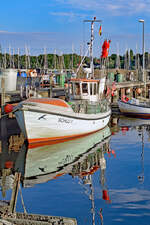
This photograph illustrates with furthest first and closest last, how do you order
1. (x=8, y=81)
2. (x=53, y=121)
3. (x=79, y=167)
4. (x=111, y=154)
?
1. (x=8, y=81)
2. (x=53, y=121)
3. (x=111, y=154)
4. (x=79, y=167)

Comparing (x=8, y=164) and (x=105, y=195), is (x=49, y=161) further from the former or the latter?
(x=105, y=195)

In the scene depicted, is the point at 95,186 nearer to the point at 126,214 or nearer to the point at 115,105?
the point at 126,214

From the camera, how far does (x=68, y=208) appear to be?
10805mm

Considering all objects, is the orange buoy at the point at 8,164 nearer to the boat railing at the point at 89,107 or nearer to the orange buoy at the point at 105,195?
the orange buoy at the point at 105,195

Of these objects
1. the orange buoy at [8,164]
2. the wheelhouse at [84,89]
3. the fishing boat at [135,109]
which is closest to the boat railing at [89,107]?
the wheelhouse at [84,89]

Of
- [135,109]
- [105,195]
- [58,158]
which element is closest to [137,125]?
[135,109]

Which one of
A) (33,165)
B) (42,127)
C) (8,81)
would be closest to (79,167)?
(33,165)

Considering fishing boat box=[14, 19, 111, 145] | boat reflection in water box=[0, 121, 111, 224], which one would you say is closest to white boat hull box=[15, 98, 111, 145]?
fishing boat box=[14, 19, 111, 145]

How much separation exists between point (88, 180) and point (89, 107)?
402 inches

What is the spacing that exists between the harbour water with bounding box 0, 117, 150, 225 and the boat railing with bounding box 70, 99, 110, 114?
1.75m

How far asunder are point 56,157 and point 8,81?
52.3 feet

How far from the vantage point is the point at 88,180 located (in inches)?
543

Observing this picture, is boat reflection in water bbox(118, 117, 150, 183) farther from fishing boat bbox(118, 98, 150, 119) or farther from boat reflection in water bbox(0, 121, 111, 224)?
boat reflection in water bbox(0, 121, 111, 224)

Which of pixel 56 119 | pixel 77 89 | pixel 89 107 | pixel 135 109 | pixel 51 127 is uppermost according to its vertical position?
pixel 77 89
